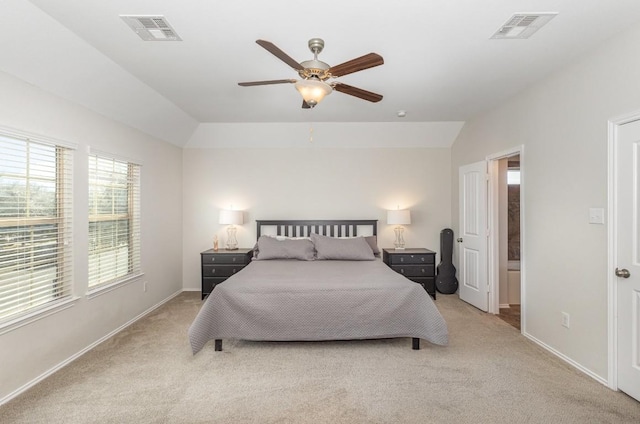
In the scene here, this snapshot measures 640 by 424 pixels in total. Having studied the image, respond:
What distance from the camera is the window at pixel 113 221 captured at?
11.2ft

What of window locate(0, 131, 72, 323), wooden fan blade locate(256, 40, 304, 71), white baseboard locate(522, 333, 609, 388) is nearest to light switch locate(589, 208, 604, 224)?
white baseboard locate(522, 333, 609, 388)

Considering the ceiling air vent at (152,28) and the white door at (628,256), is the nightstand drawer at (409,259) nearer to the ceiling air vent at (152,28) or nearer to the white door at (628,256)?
the white door at (628,256)

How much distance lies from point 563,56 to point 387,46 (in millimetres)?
1619

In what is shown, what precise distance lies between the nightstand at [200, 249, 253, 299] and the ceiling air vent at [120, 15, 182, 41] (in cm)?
319

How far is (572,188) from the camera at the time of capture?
9.57 ft

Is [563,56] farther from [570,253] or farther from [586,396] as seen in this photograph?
[586,396]

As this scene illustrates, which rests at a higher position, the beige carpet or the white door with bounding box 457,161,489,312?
the white door with bounding box 457,161,489,312

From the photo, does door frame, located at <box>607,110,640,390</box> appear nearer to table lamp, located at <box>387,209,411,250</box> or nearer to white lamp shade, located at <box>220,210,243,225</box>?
table lamp, located at <box>387,209,411,250</box>

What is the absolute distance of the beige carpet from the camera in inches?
87.3

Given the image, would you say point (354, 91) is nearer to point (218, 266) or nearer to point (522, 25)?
point (522, 25)

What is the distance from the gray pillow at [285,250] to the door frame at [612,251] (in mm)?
3247

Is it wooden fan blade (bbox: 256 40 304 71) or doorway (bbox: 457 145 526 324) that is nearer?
wooden fan blade (bbox: 256 40 304 71)

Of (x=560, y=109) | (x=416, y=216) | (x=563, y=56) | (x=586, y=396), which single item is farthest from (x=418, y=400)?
(x=416, y=216)

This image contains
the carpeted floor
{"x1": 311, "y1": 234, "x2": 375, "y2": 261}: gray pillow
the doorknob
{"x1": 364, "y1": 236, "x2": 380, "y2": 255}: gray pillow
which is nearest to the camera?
the doorknob
